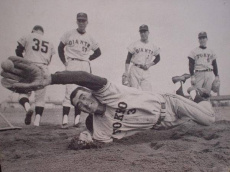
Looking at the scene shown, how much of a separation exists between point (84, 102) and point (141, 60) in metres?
1.26

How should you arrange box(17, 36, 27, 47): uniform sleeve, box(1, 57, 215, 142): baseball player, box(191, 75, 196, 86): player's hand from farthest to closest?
box(191, 75, 196, 86): player's hand → box(17, 36, 27, 47): uniform sleeve → box(1, 57, 215, 142): baseball player

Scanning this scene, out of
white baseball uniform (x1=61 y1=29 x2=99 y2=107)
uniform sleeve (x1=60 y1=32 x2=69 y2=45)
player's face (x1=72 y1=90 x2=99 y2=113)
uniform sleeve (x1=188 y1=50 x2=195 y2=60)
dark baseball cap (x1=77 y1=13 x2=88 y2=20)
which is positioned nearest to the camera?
player's face (x1=72 y1=90 x2=99 y2=113)

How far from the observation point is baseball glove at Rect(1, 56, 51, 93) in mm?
1278

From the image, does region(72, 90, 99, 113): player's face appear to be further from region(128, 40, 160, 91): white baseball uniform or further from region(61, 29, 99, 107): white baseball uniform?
region(128, 40, 160, 91): white baseball uniform

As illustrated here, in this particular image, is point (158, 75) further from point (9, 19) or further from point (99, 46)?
point (9, 19)

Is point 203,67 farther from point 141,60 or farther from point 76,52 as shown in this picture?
point 76,52

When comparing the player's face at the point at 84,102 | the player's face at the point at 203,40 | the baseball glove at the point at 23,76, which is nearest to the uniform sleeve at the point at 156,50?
the player's face at the point at 203,40

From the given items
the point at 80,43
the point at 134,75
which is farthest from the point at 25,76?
the point at 134,75

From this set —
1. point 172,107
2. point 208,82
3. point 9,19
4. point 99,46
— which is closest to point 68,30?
point 99,46

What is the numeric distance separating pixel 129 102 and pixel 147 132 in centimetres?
47

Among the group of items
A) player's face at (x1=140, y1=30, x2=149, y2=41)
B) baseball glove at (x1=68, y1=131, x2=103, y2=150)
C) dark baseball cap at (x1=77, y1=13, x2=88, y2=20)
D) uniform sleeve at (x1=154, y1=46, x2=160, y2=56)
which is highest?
dark baseball cap at (x1=77, y1=13, x2=88, y2=20)

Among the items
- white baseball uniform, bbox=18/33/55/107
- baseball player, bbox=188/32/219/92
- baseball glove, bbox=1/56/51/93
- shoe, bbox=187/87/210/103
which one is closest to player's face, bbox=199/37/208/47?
baseball player, bbox=188/32/219/92

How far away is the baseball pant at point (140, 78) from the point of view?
8.11 feet

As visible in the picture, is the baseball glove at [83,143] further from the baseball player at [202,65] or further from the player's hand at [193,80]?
the player's hand at [193,80]
